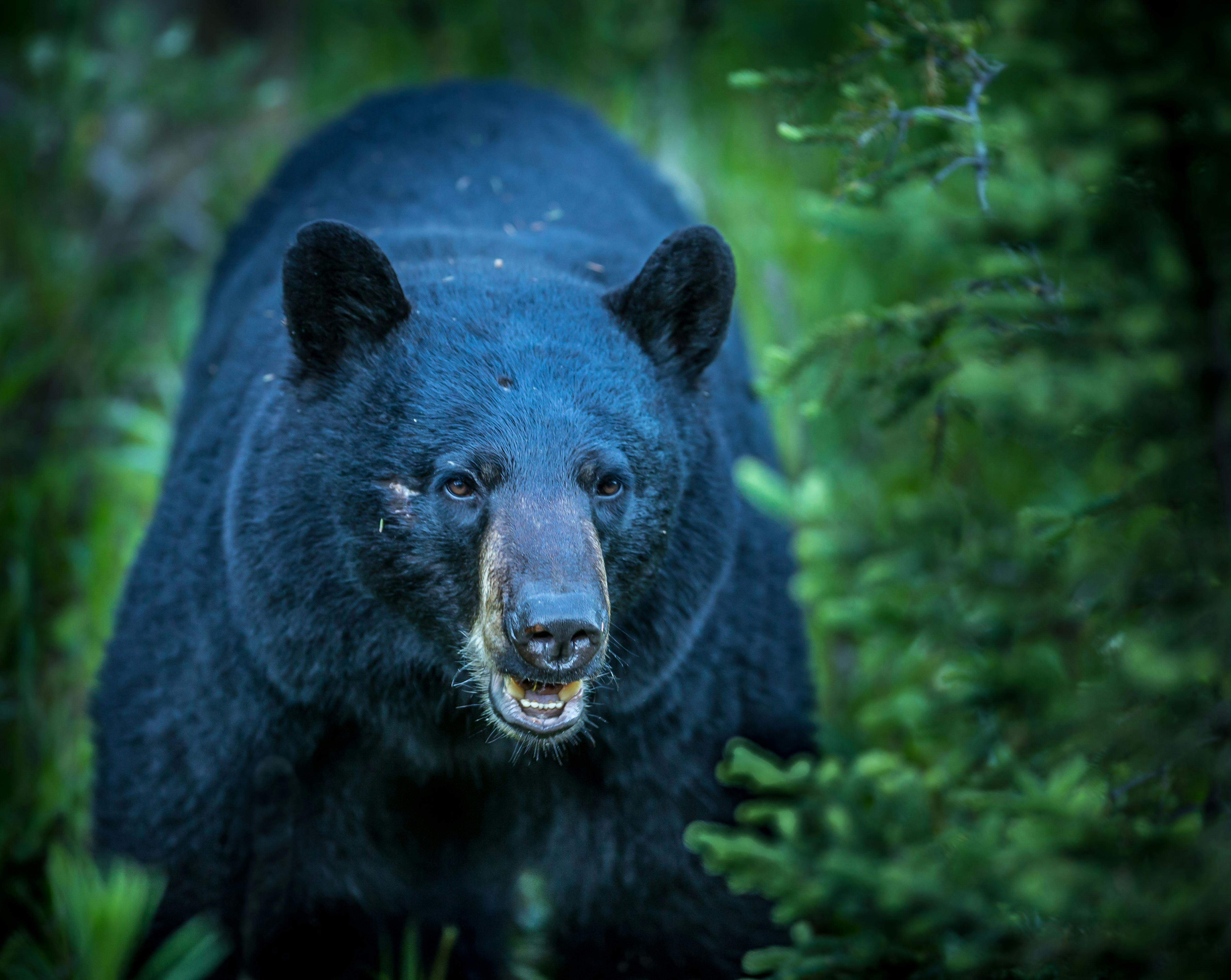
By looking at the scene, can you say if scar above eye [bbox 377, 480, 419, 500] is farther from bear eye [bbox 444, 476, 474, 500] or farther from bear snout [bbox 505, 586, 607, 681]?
bear snout [bbox 505, 586, 607, 681]

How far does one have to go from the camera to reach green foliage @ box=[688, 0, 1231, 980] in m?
1.64

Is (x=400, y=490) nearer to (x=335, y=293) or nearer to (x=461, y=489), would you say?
(x=461, y=489)

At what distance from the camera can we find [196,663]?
2.86 m

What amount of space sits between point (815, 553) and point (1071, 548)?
413 millimetres

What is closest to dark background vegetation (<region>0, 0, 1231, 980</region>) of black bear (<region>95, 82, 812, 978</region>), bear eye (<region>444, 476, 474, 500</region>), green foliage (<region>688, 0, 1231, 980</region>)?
green foliage (<region>688, 0, 1231, 980</region>)

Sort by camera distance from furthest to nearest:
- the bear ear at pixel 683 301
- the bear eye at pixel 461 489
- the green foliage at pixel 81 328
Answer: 1. the green foliage at pixel 81 328
2. the bear ear at pixel 683 301
3. the bear eye at pixel 461 489

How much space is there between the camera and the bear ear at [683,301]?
2.71 metres

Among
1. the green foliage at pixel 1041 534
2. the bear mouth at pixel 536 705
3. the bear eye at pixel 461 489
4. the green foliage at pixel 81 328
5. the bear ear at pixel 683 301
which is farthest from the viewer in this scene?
the green foliage at pixel 81 328

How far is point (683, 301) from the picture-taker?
2795 mm

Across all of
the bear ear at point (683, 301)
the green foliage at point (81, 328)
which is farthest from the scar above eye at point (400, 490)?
the green foliage at point (81, 328)

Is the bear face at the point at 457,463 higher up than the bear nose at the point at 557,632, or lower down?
higher up

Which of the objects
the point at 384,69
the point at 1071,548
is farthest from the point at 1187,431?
the point at 384,69

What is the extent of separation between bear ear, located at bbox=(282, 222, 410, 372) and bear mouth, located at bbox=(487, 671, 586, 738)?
0.82 meters

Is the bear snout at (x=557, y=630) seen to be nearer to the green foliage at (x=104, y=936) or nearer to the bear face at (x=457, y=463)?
the bear face at (x=457, y=463)
